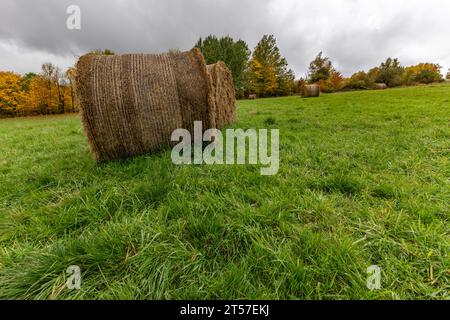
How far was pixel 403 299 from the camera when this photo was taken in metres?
1.14

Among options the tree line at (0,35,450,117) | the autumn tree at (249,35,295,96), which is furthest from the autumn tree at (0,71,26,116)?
the autumn tree at (249,35,295,96)

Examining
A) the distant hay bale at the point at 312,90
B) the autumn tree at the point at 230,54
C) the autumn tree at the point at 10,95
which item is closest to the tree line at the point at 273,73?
the autumn tree at the point at 230,54

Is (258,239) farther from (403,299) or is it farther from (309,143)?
(309,143)

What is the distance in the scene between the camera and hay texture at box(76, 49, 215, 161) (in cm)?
299

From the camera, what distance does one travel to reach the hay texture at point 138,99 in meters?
2.99

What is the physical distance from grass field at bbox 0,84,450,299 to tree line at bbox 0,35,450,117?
116 feet

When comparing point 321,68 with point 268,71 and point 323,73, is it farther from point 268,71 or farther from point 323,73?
point 268,71

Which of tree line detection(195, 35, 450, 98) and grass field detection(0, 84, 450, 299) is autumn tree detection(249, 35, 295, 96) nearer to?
tree line detection(195, 35, 450, 98)

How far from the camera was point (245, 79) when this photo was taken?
3812 centimetres

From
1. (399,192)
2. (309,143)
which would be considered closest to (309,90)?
(309,143)

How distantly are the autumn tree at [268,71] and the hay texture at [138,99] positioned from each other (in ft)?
126

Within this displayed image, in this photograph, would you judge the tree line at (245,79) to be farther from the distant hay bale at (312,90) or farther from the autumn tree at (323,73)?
the distant hay bale at (312,90)

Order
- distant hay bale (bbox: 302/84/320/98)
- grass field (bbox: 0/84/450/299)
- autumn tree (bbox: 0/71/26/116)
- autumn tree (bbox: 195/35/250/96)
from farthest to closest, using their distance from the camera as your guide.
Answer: autumn tree (bbox: 195/35/250/96)
autumn tree (bbox: 0/71/26/116)
distant hay bale (bbox: 302/84/320/98)
grass field (bbox: 0/84/450/299)
